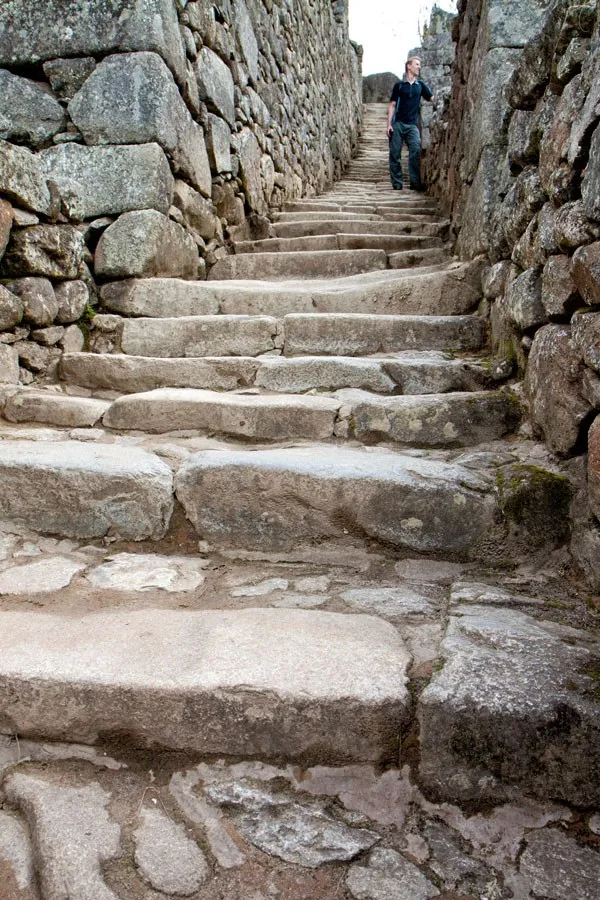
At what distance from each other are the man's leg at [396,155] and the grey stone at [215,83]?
10.9ft

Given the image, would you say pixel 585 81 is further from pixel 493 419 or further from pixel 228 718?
pixel 228 718

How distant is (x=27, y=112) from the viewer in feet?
10.4

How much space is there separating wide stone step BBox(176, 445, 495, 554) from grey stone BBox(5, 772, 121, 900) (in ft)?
2.62

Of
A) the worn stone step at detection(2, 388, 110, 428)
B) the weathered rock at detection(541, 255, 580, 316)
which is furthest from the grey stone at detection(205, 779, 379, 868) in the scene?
the worn stone step at detection(2, 388, 110, 428)

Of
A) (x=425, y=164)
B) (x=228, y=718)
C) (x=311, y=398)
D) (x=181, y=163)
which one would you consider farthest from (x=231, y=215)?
(x=228, y=718)

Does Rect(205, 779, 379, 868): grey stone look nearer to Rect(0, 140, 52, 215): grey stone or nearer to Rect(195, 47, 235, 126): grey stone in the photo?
Rect(0, 140, 52, 215): grey stone

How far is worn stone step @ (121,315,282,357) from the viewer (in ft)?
9.34

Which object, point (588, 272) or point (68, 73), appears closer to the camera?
point (588, 272)

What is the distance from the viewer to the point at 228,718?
1.06 m

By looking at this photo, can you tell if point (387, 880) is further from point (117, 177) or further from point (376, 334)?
point (117, 177)

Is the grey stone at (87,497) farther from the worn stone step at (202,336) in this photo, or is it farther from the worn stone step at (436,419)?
the worn stone step at (202,336)

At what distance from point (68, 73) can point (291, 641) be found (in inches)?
126

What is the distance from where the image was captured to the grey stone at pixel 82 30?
10.0ft

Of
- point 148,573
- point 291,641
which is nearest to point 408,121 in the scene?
point 148,573
